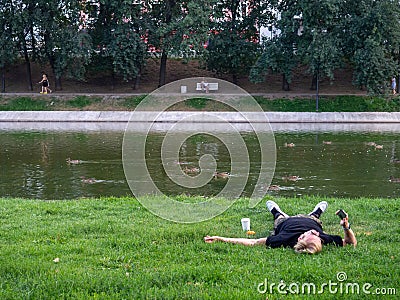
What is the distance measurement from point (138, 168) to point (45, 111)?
19.0m

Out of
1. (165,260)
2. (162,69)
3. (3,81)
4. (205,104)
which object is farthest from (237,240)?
(3,81)

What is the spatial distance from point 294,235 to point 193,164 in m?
10.5

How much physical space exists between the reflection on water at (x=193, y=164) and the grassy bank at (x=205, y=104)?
891 centimetres

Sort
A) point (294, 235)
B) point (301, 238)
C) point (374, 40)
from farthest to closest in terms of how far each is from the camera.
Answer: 1. point (374, 40)
2. point (294, 235)
3. point (301, 238)

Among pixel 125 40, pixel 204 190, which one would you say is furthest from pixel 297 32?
pixel 204 190

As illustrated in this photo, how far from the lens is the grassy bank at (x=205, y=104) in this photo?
115 feet

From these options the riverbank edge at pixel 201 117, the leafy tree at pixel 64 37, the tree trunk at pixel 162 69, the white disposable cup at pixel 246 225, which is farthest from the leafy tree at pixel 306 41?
the white disposable cup at pixel 246 225

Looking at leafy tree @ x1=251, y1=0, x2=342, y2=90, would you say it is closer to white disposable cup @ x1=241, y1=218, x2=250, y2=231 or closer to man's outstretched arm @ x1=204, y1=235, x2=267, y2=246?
white disposable cup @ x1=241, y1=218, x2=250, y2=231

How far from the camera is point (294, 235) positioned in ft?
22.9

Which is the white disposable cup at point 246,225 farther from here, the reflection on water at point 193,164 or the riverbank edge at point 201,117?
the riverbank edge at point 201,117

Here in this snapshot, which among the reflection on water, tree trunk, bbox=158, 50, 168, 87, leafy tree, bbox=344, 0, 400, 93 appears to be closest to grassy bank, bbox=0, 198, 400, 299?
→ the reflection on water

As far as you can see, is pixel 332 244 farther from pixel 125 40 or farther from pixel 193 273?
pixel 125 40

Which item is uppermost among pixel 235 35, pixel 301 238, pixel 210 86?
pixel 235 35

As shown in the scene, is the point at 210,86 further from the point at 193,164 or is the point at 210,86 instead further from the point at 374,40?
the point at 193,164
